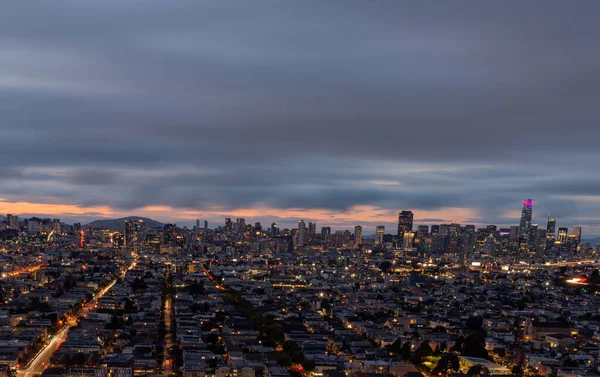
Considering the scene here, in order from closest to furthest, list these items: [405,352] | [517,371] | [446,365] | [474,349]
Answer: [446,365] → [517,371] → [405,352] → [474,349]

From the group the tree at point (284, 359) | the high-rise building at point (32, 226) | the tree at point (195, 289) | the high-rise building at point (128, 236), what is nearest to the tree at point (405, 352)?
the tree at point (284, 359)

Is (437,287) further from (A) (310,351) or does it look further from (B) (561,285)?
(A) (310,351)

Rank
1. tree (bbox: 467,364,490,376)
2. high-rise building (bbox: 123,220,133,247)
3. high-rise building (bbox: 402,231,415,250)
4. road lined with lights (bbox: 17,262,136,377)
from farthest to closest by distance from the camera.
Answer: high-rise building (bbox: 402,231,415,250) < high-rise building (bbox: 123,220,133,247) < tree (bbox: 467,364,490,376) < road lined with lights (bbox: 17,262,136,377)

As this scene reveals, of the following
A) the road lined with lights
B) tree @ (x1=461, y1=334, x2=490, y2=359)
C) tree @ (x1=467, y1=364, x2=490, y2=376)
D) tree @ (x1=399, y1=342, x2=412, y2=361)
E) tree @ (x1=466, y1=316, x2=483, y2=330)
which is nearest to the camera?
the road lined with lights

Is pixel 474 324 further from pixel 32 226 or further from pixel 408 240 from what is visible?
pixel 32 226

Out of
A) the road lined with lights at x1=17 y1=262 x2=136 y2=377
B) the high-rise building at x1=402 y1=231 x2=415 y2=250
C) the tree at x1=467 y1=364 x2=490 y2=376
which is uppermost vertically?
the high-rise building at x1=402 y1=231 x2=415 y2=250

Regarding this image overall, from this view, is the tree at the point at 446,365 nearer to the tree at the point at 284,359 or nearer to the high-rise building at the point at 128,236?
the tree at the point at 284,359

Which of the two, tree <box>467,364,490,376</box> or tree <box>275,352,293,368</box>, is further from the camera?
tree <box>275,352,293,368</box>

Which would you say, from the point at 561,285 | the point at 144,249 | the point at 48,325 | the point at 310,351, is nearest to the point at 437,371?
the point at 310,351

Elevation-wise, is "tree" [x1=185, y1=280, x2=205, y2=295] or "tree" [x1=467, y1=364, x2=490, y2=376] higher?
"tree" [x1=467, y1=364, x2=490, y2=376]

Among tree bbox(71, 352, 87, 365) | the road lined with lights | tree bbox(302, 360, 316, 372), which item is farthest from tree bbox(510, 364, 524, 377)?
the road lined with lights

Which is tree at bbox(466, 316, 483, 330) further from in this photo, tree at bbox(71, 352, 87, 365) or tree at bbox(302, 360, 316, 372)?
tree at bbox(71, 352, 87, 365)

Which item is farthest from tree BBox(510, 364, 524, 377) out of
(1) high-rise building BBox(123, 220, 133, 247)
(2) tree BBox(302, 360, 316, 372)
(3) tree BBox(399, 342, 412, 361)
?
(1) high-rise building BBox(123, 220, 133, 247)

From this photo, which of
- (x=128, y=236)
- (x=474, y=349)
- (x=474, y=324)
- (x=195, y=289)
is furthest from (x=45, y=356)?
(x=128, y=236)
